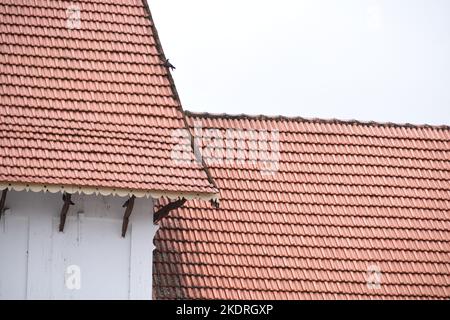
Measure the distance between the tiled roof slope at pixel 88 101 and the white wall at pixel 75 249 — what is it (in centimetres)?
63

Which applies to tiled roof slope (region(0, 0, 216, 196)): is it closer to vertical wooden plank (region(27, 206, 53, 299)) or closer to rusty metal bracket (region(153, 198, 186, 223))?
rusty metal bracket (region(153, 198, 186, 223))

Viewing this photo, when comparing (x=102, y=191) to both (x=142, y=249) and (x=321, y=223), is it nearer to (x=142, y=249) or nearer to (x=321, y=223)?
(x=142, y=249)

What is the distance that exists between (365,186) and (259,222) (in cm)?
210

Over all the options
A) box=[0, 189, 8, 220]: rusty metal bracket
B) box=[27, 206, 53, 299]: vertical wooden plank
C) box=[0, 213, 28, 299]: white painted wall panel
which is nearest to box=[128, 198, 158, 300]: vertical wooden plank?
box=[27, 206, 53, 299]: vertical wooden plank

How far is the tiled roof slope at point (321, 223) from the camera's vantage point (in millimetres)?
30047

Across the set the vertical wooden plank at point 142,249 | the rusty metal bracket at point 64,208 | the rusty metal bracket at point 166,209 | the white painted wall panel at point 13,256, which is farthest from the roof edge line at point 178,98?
the white painted wall panel at point 13,256

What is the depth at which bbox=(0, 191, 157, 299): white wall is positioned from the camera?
28.6 meters

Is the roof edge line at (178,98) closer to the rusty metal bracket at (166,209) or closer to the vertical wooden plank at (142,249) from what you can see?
the rusty metal bracket at (166,209)

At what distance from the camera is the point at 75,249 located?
2867cm

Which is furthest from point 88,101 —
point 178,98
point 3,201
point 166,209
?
point 3,201

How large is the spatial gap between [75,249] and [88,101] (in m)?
2.27

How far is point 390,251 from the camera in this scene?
3108 centimetres

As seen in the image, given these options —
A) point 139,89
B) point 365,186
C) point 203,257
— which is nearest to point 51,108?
point 139,89

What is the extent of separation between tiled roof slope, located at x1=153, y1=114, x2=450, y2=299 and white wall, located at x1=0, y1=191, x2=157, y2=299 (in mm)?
963
